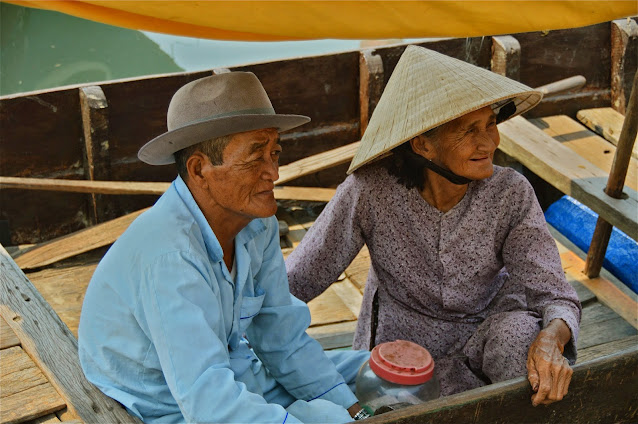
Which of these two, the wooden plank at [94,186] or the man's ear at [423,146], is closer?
the man's ear at [423,146]

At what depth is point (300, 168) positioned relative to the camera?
398 centimetres

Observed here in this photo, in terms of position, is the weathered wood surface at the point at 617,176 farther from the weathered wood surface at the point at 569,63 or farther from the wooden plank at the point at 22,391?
the wooden plank at the point at 22,391

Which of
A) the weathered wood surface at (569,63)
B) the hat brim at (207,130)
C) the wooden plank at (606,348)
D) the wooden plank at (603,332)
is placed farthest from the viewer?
the weathered wood surface at (569,63)

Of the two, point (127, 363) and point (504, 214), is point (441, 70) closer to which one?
point (504, 214)

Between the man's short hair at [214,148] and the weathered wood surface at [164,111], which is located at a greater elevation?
the man's short hair at [214,148]

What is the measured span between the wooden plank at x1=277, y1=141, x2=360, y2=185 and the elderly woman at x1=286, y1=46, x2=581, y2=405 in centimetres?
147

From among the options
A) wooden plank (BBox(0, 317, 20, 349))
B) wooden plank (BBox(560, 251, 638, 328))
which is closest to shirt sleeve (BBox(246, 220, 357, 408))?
wooden plank (BBox(0, 317, 20, 349))

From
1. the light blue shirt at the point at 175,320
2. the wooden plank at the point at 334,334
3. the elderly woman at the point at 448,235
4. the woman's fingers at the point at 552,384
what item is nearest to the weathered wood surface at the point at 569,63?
the wooden plank at the point at 334,334

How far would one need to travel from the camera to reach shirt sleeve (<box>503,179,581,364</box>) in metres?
2.26

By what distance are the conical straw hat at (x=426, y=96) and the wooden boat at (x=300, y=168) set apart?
0.77 metres

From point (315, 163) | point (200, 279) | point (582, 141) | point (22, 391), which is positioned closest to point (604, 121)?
point (582, 141)

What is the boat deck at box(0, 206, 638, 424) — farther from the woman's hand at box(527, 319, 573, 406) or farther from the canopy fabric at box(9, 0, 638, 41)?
the canopy fabric at box(9, 0, 638, 41)

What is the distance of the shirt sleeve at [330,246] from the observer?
2.41 metres

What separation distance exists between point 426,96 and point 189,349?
1013 mm
